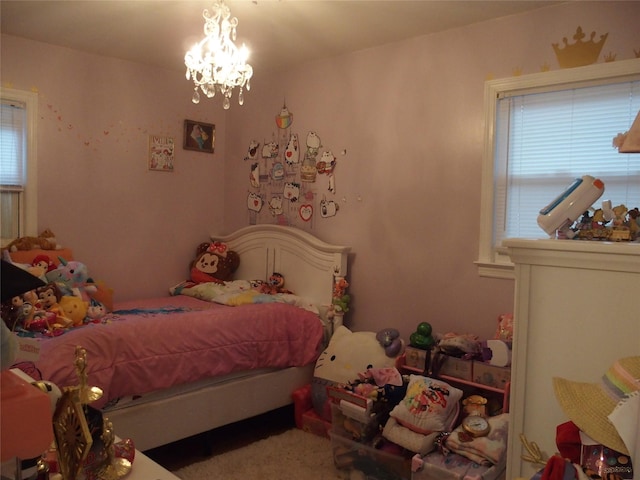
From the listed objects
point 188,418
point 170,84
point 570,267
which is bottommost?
point 188,418

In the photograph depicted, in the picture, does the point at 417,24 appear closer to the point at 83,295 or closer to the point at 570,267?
the point at 570,267

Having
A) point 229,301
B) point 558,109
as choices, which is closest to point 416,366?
point 229,301

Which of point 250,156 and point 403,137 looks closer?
point 403,137

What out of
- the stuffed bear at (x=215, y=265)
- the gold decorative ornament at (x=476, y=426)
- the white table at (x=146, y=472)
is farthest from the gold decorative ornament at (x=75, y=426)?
the stuffed bear at (x=215, y=265)

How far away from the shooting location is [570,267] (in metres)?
1.50

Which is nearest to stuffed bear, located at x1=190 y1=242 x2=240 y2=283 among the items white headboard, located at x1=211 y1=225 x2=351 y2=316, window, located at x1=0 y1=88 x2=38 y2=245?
white headboard, located at x1=211 y1=225 x2=351 y2=316

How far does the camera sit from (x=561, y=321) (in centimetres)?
152

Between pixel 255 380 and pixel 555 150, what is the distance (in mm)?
2082

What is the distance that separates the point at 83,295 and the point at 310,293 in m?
1.46

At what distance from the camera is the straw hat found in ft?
3.74

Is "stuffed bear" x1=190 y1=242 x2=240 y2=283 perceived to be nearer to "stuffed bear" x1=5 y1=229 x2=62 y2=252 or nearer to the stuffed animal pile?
the stuffed animal pile

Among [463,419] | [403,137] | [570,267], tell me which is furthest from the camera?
[403,137]

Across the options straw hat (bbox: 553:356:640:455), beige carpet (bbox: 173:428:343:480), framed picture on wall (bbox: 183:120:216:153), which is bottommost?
beige carpet (bbox: 173:428:343:480)

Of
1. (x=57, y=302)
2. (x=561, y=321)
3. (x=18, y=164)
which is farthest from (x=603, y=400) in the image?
(x=18, y=164)
